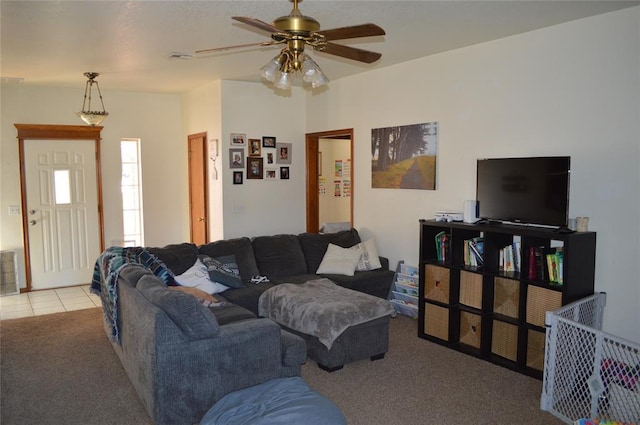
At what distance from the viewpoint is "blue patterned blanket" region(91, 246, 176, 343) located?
389cm

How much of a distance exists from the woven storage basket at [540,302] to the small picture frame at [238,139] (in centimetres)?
390

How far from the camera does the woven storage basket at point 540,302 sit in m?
3.66

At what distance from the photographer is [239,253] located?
523 cm

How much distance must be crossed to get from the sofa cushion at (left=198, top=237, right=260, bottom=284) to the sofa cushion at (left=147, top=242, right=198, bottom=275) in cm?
14

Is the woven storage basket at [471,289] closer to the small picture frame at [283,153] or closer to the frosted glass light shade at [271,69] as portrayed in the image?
the frosted glass light shade at [271,69]

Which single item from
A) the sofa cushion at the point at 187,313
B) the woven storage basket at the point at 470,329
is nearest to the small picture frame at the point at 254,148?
the woven storage basket at the point at 470,329

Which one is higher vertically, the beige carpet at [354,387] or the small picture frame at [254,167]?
the small picture frame at [254,167]

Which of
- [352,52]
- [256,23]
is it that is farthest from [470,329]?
[256,23]

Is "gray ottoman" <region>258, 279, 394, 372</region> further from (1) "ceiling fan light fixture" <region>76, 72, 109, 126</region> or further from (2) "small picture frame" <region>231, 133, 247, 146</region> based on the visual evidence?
(1) "ceiling fan light fixture" <region>76, 72, 109, 126</region>

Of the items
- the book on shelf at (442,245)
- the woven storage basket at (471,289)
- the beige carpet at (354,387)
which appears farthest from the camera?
the book on shelf at (442,245)

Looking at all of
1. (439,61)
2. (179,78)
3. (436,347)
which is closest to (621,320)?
(436,347)

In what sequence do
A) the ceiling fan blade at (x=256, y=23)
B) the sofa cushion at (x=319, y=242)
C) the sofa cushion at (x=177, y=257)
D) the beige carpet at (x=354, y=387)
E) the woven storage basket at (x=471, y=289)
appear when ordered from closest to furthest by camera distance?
the ceiling fan blade at (x=256, y=23) < the beige carpet at (x=354, y=387) < the woven storage basket at (x=471, y=289) < the sofa cushion at (x=177, y=257) < the sofa cushion at (x=319, y=242)

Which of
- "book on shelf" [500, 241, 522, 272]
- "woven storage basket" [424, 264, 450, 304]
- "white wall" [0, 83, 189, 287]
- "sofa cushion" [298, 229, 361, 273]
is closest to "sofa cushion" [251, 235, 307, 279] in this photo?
"sofa cushion" [298, 229, 361, 273]

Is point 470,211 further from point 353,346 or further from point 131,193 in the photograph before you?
point 131,193
